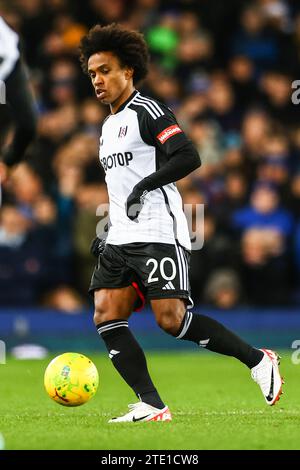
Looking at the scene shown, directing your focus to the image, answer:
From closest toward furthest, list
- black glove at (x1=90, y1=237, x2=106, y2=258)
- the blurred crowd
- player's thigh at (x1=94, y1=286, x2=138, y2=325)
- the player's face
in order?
player's thigh at (x1=94, y1=286, x2=138, y2=325), the player's face, black glove at (x1=90, y1=237, x2=106, y2=258), the blurred crowd

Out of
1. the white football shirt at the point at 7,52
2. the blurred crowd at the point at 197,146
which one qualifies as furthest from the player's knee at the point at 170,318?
the blurred crowd at the point at 197,146

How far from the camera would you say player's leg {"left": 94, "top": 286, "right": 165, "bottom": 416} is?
21.9ft

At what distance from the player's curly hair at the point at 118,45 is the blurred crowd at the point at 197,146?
5368 mm

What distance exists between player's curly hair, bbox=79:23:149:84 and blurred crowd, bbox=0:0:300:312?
5.37 metres

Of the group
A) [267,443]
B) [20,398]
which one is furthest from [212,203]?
[267,443]

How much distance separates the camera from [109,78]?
6801 millimetres

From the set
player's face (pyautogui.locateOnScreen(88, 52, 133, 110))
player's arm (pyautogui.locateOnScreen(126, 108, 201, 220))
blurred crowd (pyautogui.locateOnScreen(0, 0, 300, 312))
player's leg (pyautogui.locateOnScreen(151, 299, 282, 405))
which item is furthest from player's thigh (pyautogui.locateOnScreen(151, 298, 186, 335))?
blurred crowd (pyautogui.locateOnScreen(0, 0, 300, 312))

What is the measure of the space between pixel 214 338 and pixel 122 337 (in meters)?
0.53

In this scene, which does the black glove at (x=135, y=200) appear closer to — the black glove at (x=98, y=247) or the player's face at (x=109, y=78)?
the black glove at (x=98, y=247)

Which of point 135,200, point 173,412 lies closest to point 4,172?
point 135,200

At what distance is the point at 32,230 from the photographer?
12289 millimetres

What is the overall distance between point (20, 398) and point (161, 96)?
652 centimetres

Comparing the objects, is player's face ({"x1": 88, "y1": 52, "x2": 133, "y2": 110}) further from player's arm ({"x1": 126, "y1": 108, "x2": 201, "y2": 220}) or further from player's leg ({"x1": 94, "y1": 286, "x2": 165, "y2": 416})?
player's leg ({"x1": 94, "y1": 286, "x2": 165, "y2": 416})

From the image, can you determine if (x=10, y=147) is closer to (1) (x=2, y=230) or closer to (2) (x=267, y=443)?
(2) (x=267, y=443)
